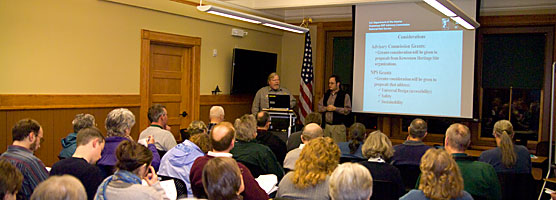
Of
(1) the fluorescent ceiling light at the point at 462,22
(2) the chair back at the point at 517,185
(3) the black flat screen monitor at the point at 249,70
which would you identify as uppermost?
(1) the fluorescent ceiling light at the point at 462,22

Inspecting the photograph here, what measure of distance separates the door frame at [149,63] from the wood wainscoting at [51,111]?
0.40 meters

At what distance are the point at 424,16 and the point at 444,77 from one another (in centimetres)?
95

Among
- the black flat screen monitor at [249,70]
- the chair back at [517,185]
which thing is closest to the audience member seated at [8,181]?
the chair back at [517,185]

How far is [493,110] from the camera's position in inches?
314

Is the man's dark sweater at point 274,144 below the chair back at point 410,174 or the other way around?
the other way around

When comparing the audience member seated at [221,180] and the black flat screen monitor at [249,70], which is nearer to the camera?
the audience member seated at [221,180]

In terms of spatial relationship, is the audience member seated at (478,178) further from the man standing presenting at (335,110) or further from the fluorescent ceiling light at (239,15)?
the man standing presenting at (335,110)

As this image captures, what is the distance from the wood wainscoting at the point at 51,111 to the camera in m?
5.39

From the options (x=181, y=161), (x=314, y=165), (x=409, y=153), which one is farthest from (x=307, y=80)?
(x=314, y=165)

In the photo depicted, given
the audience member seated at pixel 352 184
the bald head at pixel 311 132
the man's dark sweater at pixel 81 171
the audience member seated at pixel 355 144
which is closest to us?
the audience member seated at pixel 352 184

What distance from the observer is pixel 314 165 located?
2961 mm

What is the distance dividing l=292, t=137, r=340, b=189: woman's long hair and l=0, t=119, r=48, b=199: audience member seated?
1.53 meters

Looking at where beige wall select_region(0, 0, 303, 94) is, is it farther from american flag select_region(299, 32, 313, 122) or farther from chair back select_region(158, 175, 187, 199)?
chair back select_region(158, 175, 187, 199)

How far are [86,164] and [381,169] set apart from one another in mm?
1989
